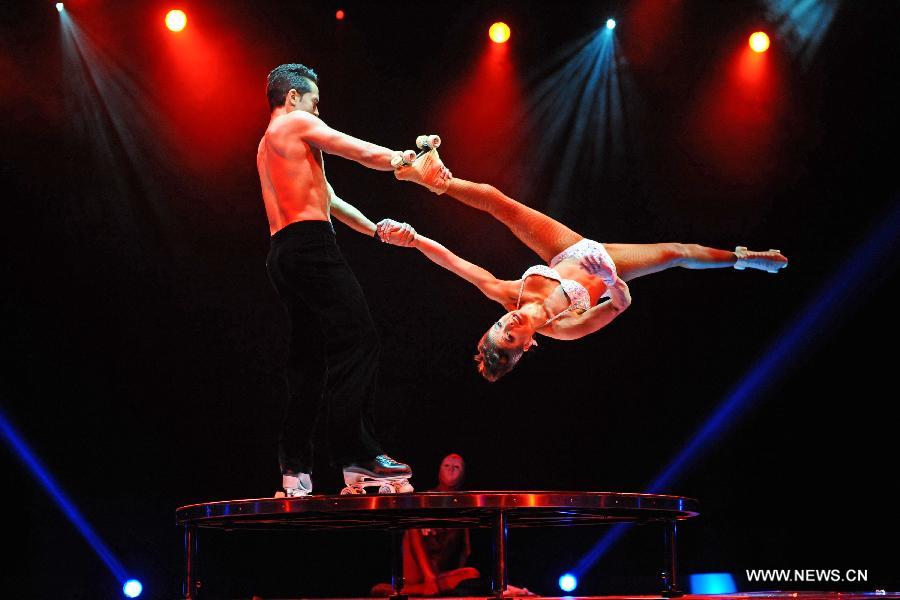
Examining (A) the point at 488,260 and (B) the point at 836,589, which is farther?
(A) the point at 488,260

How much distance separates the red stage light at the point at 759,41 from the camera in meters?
6.84

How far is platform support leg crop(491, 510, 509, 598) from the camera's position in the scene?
266 cm

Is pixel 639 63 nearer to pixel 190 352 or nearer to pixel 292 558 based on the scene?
pixel 190 352

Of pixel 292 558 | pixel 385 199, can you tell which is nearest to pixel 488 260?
pixel 385 199

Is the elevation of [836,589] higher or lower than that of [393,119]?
lower

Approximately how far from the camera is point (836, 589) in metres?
6.07

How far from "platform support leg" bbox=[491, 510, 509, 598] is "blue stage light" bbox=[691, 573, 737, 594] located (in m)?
3.45

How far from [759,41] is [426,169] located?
4293 mm

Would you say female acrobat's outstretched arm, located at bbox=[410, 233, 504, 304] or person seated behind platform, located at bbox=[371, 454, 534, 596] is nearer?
female acrobat's outstretched arm, located at bbox=[410, 233, 504, 304]

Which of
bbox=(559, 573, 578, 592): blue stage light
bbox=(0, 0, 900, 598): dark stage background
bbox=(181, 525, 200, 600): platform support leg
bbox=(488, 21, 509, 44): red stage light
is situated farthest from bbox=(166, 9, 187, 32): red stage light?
bbox=(559, 573, 578, 592): blue stage light

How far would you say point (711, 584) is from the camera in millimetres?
5785

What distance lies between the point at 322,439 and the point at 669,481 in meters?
2.41

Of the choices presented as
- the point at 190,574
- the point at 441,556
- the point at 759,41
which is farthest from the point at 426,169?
the point at 759,41

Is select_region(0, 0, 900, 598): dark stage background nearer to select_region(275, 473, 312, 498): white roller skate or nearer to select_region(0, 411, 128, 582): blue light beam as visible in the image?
select_region(0, 411, 128, 582): blue light beam
